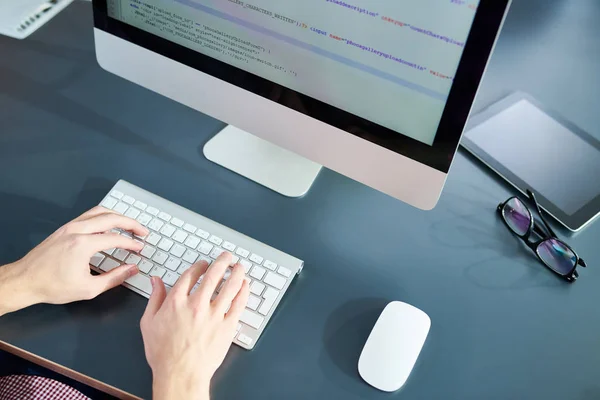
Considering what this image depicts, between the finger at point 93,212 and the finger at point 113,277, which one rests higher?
the finger at point 93,212

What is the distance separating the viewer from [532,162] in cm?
95

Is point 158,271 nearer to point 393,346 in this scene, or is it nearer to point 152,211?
point 152,211

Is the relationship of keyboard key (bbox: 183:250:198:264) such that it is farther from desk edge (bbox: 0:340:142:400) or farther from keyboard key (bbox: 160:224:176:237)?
desk edge (bbox: 0:340:142:400)

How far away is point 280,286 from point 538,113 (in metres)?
0.57

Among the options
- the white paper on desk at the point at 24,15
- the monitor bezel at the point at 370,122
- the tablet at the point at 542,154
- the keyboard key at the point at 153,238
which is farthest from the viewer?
the white paper on desk at the point at 24,15

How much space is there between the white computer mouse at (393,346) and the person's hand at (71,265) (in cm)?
32

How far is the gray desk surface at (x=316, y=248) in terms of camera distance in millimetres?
737

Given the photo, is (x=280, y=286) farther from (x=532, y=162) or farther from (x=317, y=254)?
(x=532, y=162)

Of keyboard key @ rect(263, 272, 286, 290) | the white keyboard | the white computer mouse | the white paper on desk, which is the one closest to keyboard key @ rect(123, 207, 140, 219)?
the white keyboard

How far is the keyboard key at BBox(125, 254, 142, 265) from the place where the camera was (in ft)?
2.59

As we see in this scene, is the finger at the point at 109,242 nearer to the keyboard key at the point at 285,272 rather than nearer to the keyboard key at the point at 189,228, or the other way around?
the keyboard key at the point at 189,228

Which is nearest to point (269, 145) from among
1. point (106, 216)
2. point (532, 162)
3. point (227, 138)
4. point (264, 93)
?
point (227, 138)

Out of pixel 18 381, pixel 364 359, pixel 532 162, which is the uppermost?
pixel 532 162

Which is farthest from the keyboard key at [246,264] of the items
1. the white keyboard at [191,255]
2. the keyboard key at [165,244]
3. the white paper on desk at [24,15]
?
the white paper on desk at [24,15]
